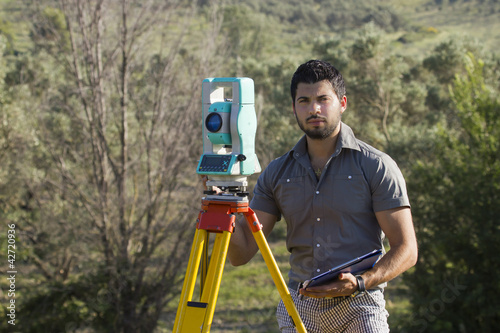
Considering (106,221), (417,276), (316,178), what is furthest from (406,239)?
(417,276)

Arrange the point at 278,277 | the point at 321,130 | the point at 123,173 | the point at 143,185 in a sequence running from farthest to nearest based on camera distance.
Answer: the point at 143,185 < the point at 123,173 < the point at 321,130 < the point at 278,277

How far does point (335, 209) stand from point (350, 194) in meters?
0.09

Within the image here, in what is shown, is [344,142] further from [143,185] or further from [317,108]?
[143,185]

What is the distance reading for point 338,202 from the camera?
210 centimetres

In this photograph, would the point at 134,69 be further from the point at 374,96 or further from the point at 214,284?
the point at 374,96

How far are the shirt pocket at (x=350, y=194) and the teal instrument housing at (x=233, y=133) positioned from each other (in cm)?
36

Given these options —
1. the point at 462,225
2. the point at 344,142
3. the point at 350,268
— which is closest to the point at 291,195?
the point at 344,142

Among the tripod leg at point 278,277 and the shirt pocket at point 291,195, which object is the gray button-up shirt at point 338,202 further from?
the tripod leg at point 278,277

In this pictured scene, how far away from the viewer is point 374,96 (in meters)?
19.3

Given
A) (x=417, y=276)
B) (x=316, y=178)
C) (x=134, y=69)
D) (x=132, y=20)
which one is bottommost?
(x=417, y=276)

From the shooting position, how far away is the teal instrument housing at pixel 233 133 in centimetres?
206

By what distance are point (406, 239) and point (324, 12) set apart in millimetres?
53443

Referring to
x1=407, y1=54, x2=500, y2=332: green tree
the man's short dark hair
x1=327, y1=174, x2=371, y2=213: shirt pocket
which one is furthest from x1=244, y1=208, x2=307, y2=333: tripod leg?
x1=407, y1=54, x2=500, y2=332: green tree

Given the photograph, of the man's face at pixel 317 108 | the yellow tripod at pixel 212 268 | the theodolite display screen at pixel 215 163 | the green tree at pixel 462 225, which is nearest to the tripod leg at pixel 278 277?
the yellow tripod at pixel 212 268
